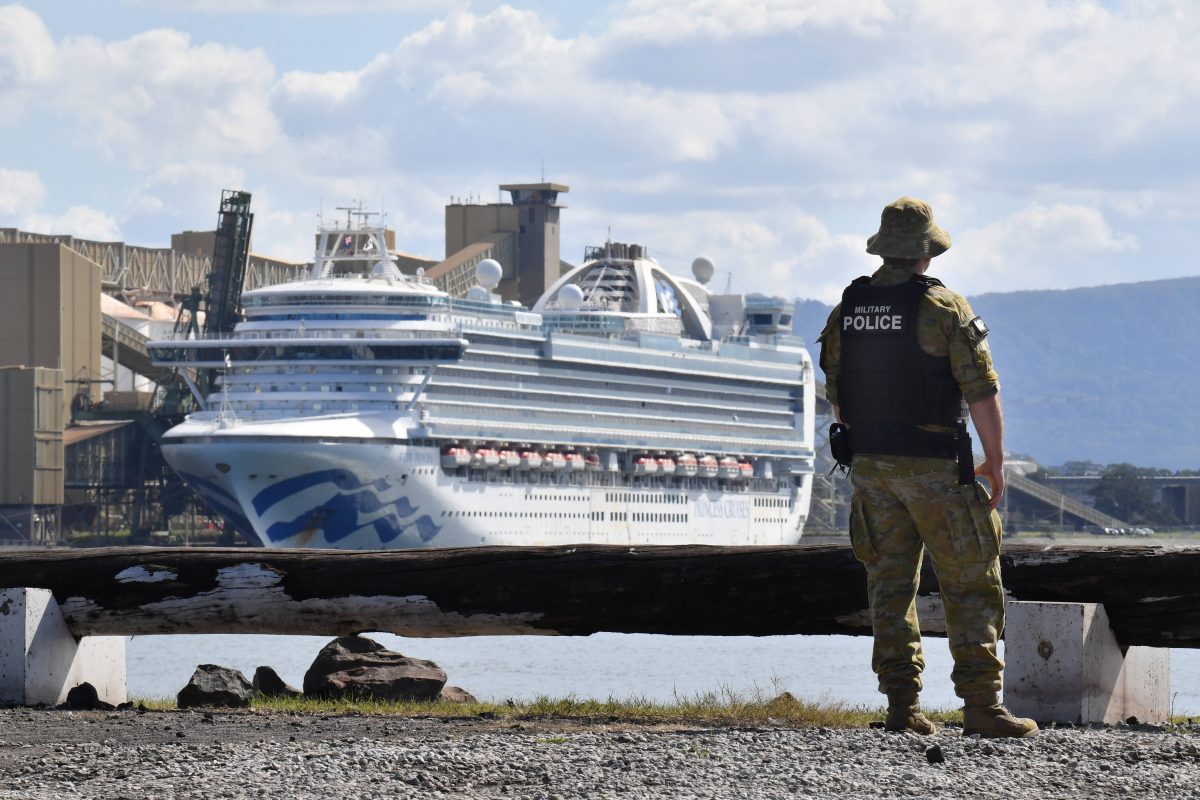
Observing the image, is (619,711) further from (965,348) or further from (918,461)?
(965,348)

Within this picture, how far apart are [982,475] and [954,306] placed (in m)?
0.59

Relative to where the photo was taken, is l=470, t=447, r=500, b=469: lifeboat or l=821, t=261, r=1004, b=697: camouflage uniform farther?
l=470, t=447, r=500, b=469: lifeboat

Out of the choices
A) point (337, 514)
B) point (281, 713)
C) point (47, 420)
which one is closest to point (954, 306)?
point (281, 713)

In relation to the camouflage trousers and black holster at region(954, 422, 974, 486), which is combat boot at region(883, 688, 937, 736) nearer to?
the camouflage trousers

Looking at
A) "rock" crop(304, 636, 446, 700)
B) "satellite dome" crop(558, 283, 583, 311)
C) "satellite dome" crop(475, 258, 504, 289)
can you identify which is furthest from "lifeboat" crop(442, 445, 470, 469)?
"rock" crop(304, 636, 446, 700)

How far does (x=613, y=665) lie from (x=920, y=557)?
19335mm

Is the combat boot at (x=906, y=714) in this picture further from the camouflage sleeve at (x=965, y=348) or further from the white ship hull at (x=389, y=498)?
the white ship hull at (x=389, y=498)

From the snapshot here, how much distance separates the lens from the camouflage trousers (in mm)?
7137

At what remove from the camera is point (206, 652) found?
31672 millimetres

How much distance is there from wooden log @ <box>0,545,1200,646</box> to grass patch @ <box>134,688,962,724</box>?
340 millimetres

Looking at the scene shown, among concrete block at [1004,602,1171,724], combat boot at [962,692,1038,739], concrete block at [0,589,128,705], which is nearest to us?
combat boot at [962,692,1038,739]

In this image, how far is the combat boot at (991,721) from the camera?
7004 millimetres

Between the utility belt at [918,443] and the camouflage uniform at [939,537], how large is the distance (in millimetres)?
25

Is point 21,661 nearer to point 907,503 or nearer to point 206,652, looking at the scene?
point 907,503
